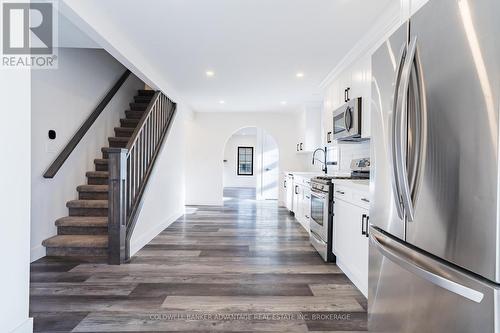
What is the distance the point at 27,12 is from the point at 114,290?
2.10 m

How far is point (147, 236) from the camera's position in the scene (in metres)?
3.70

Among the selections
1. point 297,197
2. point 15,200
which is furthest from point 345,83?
point 15,200

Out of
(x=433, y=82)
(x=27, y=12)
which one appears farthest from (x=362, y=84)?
(x=27, y=12)

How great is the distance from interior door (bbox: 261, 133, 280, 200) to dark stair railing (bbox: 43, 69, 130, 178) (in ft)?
15.5

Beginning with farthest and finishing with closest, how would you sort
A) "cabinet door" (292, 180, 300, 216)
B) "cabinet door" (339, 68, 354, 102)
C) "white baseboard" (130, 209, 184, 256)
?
1. "cabinet door" (292, 180, 300, 216)
2. "cabinet door" (339, 68, 354, 102)
3. "white baseboard" (130, 209, 184, 256)

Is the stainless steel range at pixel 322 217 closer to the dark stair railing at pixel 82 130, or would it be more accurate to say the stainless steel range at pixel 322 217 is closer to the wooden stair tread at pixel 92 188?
the wooden stair tread at pixel 92 188

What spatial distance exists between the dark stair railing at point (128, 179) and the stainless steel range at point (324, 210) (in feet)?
7.17

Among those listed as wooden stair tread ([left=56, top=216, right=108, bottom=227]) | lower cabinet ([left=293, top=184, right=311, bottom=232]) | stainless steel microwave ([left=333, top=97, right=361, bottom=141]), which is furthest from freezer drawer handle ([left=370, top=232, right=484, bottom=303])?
wooden stair tread ([left=56, top=216, right=108, bottom=227])

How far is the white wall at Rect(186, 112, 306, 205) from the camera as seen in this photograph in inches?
281

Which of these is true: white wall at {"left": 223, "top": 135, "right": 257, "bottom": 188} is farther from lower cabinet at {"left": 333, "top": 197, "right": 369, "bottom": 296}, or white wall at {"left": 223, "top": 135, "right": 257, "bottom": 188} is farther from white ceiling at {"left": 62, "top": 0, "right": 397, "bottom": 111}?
lower cabinet at {"left": 333, "top": 197, "right": 369, "bottom": 296}

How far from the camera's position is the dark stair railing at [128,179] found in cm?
292

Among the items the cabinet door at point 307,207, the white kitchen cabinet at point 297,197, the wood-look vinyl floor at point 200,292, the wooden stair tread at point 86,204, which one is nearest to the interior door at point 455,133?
the wood-look vinyl floor at point 200,292

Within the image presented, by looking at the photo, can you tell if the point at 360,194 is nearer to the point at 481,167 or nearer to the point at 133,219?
the point at 481,167

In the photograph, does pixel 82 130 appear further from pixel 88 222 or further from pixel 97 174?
pixel 88 222
